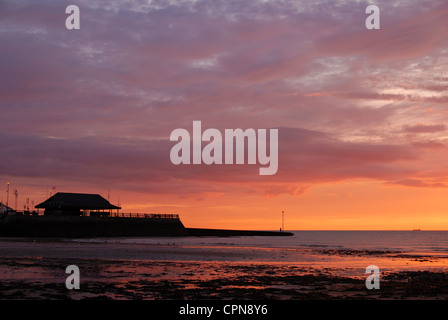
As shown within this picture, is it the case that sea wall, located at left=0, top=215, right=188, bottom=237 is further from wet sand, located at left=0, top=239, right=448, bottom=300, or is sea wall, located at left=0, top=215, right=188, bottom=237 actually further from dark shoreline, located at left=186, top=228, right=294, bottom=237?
wet sand, located at left=0, top=239, right=448, bottom=300

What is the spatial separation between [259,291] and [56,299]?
952 centimetres

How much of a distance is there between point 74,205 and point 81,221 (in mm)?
6164

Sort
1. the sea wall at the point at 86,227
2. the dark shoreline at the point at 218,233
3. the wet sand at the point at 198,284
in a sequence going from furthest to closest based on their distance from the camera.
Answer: the dark shoreline at the point at 218,233 < the sea wall at the point at 86,227 < the wet sand at the point at 198,284

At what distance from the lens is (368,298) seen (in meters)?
23.5

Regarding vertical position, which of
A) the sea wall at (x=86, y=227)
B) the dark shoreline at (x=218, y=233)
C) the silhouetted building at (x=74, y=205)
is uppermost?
the silhouetted building at (x=74, y=205)

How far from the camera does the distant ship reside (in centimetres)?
10481

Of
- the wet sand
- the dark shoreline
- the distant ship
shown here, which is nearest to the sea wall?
the distant ship

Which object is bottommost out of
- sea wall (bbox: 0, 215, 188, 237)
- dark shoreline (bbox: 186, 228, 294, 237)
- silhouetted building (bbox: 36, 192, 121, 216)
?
dark shoreline (bbox: 186, 228, 294, 237)

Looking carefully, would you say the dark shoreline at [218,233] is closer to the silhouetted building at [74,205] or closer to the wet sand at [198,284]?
the silhouetted building at [74,205]

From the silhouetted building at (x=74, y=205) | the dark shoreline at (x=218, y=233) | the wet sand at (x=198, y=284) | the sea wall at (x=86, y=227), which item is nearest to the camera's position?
the wet sand at (x=198, y=284)

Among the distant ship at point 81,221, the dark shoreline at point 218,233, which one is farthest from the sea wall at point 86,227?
the dark shoreline at point 218,233

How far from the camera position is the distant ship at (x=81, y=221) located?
104812 millimetres

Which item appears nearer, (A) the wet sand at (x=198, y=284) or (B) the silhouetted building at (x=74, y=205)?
(A) the wet sand at (x=198, y=284)

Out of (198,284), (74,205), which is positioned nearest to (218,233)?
(74,205)
